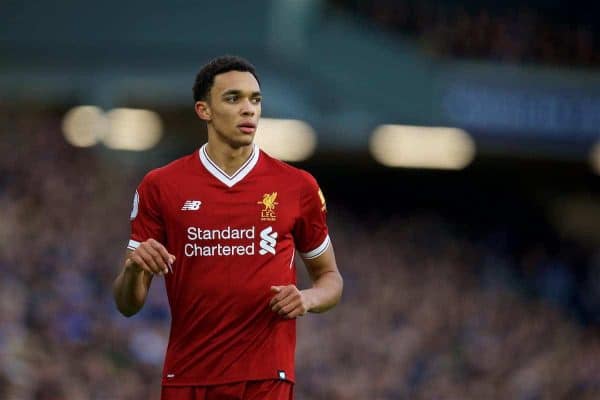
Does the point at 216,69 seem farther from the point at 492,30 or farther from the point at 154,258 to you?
the point at 492,30

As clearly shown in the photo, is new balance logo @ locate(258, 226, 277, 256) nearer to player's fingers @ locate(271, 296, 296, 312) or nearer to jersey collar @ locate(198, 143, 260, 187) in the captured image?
jersey collar @ locate(198, 143, 260, 187)

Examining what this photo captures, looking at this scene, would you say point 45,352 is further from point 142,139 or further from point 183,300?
point 142,139

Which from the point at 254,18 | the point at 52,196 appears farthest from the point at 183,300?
the point at 254,18

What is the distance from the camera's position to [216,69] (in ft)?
19.8

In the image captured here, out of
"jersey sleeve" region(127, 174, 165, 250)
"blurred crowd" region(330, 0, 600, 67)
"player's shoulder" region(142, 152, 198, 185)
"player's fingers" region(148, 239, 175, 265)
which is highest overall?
"blurred crowd" region(330, 0, 600, 67)

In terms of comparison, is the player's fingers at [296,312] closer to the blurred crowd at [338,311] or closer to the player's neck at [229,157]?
the player's neck at [229,157]

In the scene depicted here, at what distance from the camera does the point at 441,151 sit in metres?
22.8

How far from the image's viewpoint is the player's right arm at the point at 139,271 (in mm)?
5438

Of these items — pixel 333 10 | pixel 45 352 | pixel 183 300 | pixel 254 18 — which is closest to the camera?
pixel 183 300

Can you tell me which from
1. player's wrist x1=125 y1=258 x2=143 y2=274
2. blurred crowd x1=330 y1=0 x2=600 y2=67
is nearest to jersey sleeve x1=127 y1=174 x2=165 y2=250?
player's wrist x1=125 y1=258 x2=143 y2=274

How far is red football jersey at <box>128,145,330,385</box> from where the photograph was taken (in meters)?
5.85

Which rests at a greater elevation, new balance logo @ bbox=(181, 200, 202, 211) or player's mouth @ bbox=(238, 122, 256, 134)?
player's mouth @ bbox=(238, 122, 256, 134)

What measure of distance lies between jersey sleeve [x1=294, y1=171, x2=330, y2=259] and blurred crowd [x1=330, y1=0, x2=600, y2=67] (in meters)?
15.9

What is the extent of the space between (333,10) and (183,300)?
16.4m
